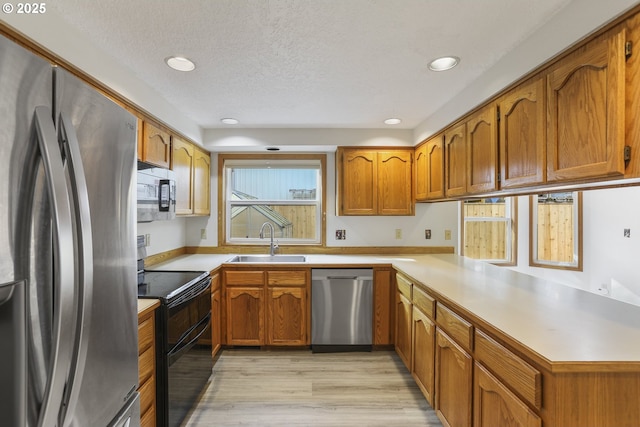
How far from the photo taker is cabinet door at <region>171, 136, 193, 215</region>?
2.72 m

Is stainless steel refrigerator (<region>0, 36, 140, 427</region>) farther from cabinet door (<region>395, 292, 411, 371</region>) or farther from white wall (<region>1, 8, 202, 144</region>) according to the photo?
cabinet door (<region>395, 292, 411, 371</region>)

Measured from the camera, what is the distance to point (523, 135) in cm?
170

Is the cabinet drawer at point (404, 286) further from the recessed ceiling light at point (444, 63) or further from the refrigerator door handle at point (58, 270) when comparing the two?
the refrigerator door handle at point (58, 270)

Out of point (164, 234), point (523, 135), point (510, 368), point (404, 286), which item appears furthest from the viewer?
point (164, 234)

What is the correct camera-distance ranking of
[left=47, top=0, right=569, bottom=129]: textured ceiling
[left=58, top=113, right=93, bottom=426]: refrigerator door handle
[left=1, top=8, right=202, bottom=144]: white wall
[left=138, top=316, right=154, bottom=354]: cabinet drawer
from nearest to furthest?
[left=58, top=113, right=93, bottom=426]: refrigerator door handle < [left=1, top=8, right=202, bottom=144]: white wall < [left=47, top=0, right=569, bottom=129]: textured ceiling < [left=138, top=316, right=154, bottom=354]: cabinet drawer

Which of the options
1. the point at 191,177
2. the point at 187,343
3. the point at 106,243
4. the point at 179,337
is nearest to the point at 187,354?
the point at 187,343

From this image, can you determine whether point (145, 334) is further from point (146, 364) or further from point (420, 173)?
point (420, 173)

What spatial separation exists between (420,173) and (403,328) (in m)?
1.56

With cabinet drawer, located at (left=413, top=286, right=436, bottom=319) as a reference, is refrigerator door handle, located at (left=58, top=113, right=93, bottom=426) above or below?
above

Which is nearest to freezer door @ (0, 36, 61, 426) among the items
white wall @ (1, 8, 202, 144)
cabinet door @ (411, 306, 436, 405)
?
white wall @ (1, 8, 202, 144)

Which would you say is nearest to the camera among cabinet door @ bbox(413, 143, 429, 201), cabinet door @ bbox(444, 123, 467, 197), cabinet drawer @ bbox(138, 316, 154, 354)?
cabinet drawer @ bbox(138, 316, 154, 354)

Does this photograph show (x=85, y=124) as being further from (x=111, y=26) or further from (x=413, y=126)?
(x=413, y=126)

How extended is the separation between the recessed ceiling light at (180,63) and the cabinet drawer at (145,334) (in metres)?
1.48

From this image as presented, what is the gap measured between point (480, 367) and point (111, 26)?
2.41 m
